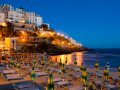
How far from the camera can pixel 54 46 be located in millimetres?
87000

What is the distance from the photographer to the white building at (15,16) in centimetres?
9113

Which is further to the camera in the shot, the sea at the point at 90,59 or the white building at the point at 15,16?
the white building at the point at 15,16

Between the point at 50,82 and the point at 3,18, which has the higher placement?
the point at 3,18

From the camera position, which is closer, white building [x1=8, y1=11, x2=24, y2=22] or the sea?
the sea

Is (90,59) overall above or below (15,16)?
below

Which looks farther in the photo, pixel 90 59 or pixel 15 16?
pixel 15 16

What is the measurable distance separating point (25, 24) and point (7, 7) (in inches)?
411

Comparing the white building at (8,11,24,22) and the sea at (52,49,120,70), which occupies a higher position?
the white building at (8,11,24,22)

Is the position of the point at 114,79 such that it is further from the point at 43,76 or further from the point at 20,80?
the point at 20,80

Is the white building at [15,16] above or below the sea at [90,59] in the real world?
above

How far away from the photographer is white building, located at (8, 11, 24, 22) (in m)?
91.1

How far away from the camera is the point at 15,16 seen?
93.6 metres

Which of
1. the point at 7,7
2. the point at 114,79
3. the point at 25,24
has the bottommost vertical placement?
the point at 114,79

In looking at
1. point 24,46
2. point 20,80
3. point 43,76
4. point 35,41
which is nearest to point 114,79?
point 43,76
